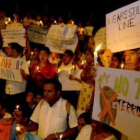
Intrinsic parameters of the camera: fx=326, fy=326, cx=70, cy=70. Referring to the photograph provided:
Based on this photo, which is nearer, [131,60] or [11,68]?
[131,60]

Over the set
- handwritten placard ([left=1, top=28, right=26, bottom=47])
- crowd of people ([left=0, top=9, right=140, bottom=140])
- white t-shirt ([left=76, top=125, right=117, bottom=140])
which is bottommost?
white t-shirt ([left=76, top=125, right=117, bottom=140])

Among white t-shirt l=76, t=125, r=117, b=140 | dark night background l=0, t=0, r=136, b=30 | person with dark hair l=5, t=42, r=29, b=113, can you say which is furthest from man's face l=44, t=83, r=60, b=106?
dark night background l=0, t=0, r=136, b=30

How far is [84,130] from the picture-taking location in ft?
11.5

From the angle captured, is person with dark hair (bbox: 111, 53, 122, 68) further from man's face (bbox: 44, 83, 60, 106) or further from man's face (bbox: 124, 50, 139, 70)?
man's face (bbox: 44, 83, 60, 106)

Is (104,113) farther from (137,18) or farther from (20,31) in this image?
(20,31)

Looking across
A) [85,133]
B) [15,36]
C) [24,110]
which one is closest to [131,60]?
[85,133]

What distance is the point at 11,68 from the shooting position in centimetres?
506

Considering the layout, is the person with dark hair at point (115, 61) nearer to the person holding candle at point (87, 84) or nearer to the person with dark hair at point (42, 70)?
the person holding candle at point (87, 84)

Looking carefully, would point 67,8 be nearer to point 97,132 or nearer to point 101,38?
point 101,38

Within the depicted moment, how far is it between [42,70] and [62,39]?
601 millimetres

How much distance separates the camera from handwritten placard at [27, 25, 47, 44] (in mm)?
5504

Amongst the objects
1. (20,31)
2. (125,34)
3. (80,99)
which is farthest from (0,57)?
(125,34)

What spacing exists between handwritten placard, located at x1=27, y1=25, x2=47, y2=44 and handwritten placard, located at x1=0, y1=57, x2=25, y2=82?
0.65 meters

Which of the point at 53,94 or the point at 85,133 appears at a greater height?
the point at 53,94
